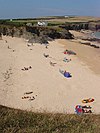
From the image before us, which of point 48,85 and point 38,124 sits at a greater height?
point 38,124

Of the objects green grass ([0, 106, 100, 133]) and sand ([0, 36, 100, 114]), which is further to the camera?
sand ([0, 36, 100, 114])

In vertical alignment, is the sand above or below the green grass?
below

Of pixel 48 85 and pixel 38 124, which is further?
pixel 48 85

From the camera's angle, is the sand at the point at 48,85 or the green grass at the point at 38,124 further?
the sand at the point at 48,85

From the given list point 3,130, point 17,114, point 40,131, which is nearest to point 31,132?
point 40,131

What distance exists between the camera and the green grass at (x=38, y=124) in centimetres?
416

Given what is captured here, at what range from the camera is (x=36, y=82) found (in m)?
20.2

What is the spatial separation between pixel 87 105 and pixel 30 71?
9.59 m

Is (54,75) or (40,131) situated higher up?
(40,131)

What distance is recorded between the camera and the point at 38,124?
446cm

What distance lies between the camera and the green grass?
4.16 metres

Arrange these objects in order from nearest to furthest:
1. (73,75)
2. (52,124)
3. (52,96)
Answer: (52,124)
(52,96)
(73,75)

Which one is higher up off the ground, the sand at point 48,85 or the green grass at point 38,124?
the green grass at point 38,124

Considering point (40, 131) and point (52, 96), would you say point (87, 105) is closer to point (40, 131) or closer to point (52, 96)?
point (52, 96)
